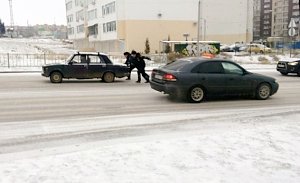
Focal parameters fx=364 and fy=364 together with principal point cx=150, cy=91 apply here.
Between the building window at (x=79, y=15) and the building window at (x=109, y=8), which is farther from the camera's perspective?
the building window at (x=79, y=15)

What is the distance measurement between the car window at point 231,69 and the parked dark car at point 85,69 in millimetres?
6786

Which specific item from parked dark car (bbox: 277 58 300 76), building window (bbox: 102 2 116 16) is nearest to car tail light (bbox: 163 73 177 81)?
parked dark car (bbox: 277 58 300 76)

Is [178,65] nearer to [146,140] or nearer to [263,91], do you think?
[263,91]

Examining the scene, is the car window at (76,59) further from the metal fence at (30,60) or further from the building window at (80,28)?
the building window at (80,28)

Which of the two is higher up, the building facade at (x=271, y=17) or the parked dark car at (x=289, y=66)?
the building facade at (x=271, y=17)

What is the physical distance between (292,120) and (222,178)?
4.69 m

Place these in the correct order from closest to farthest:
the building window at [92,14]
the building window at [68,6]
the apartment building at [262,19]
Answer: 1. the building window at [92,14]
2. the building window at [68,6]
3. the apartment building at [262,19]

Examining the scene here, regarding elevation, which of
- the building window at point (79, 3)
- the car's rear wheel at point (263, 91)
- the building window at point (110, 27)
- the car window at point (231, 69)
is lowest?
the car's rear wheel at point (263, 91)

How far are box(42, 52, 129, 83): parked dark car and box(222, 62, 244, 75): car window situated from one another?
6.79 meters

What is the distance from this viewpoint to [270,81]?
1245 centimetres

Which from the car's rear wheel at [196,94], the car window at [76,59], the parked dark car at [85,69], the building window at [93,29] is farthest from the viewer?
the building window at [93,29]

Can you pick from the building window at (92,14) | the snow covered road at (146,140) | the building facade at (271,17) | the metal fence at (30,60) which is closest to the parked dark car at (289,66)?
the metal fence at (30,60)

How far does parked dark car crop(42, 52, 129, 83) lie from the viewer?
16.3 metres

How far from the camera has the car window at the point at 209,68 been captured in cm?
1136
